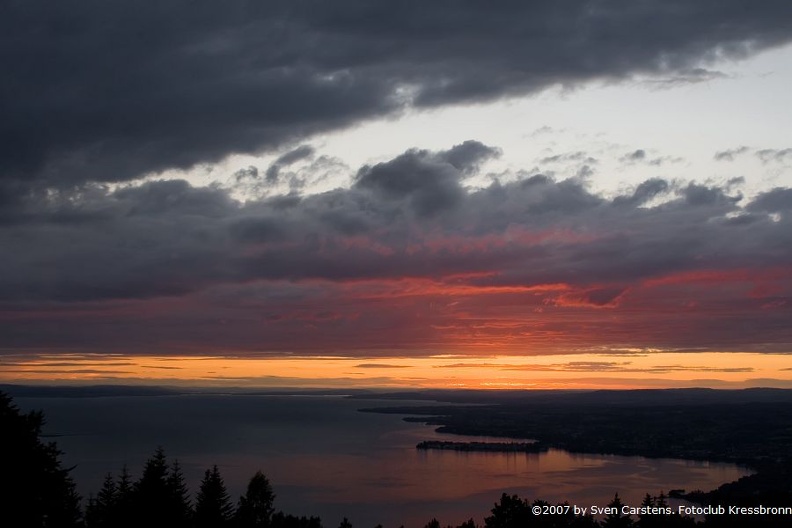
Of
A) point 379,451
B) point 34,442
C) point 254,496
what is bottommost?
point 379,451

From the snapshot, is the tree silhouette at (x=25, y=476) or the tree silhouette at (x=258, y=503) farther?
the tree silhouette at (x=258, y=503)

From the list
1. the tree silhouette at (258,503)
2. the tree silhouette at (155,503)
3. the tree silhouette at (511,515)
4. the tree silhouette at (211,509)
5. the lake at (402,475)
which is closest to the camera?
the tree silhouette at (155,503)

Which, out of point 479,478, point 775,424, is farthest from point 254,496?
point 775,424

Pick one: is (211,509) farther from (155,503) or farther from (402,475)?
(402,475)

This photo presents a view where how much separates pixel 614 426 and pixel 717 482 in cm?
8586

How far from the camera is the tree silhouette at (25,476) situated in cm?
2372

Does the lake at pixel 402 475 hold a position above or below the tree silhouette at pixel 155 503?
below

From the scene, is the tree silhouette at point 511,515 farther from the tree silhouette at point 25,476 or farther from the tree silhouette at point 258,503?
the tree silhouette at point 25,476

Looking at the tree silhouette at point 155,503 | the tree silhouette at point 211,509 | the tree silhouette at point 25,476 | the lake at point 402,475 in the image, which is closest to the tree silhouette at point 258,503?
the tree silhouette at point 211,509

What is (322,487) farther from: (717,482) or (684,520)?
(684,520)

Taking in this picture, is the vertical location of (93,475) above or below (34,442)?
below

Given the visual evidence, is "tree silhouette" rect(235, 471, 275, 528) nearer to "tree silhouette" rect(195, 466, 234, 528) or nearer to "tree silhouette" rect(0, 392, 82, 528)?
"tree silhouette" rect(195, 466, 234, 528)

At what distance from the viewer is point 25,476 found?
23984mm

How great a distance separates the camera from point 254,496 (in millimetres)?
50531
